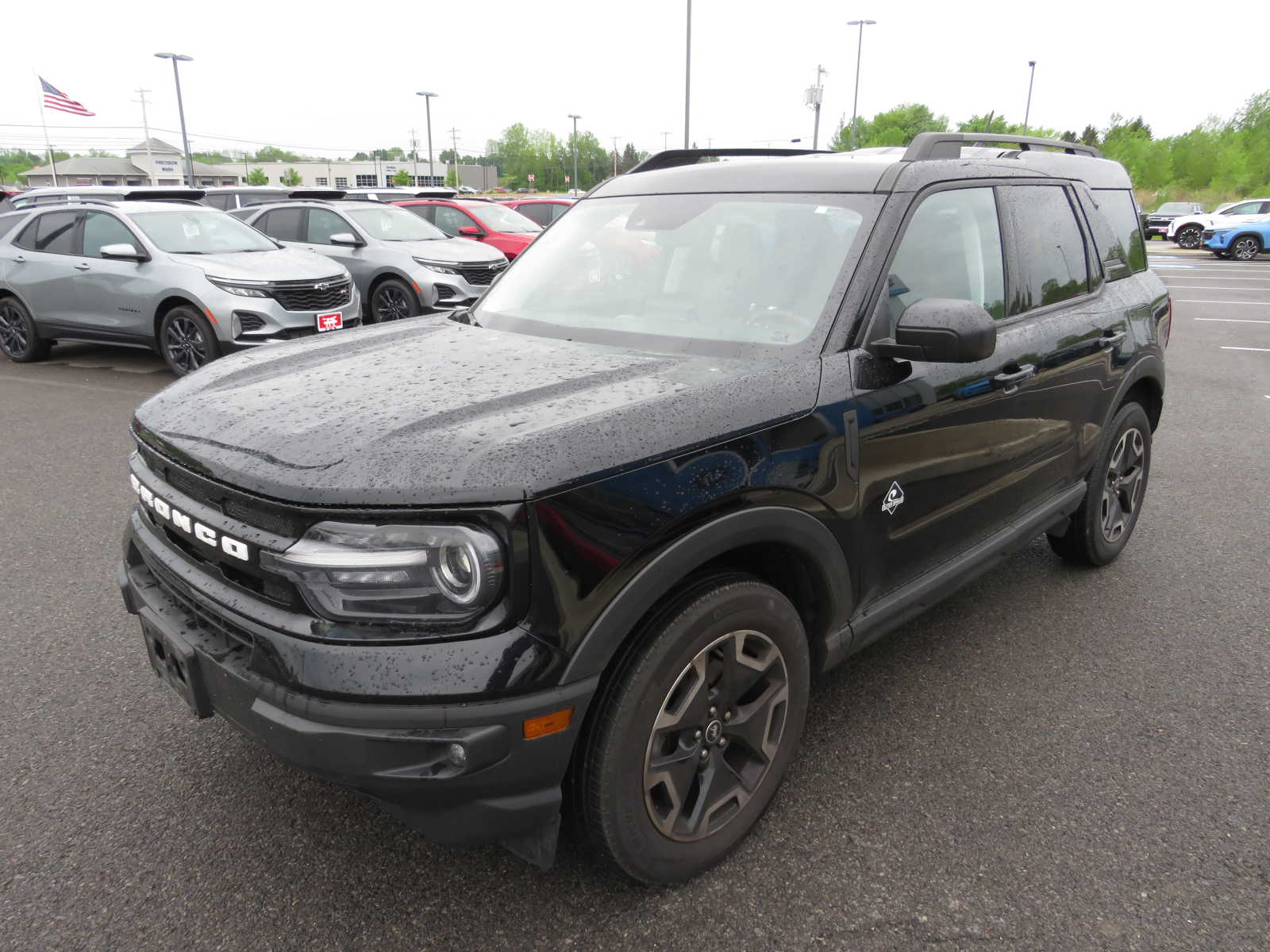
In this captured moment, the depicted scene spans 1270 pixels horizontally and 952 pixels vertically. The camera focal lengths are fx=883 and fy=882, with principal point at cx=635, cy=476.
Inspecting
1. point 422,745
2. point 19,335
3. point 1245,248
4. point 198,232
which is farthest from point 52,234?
point 1245,248

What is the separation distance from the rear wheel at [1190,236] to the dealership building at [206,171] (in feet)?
202

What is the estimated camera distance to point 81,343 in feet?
36.9

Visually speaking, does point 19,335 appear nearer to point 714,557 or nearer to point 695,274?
point 695,274

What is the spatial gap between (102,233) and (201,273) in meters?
1.61

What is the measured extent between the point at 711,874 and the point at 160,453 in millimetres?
1776

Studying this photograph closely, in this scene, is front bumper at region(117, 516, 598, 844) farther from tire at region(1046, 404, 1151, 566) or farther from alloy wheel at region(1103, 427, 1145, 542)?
alloy wheel at region(1103, 427, 1145, 542)

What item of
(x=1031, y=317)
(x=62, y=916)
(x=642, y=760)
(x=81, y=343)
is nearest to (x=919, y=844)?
(x=642, y=760)

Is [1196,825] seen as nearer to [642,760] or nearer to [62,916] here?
[642,760]

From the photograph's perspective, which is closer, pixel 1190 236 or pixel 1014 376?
pixel 1014 376

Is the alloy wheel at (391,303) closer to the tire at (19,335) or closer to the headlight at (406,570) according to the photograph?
the tire at (19,335)

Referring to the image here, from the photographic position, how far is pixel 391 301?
36.0ft

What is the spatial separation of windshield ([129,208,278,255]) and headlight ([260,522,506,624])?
318 inches

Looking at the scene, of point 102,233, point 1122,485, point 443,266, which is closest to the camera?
point 1122,485

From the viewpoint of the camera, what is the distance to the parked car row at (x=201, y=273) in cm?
820
